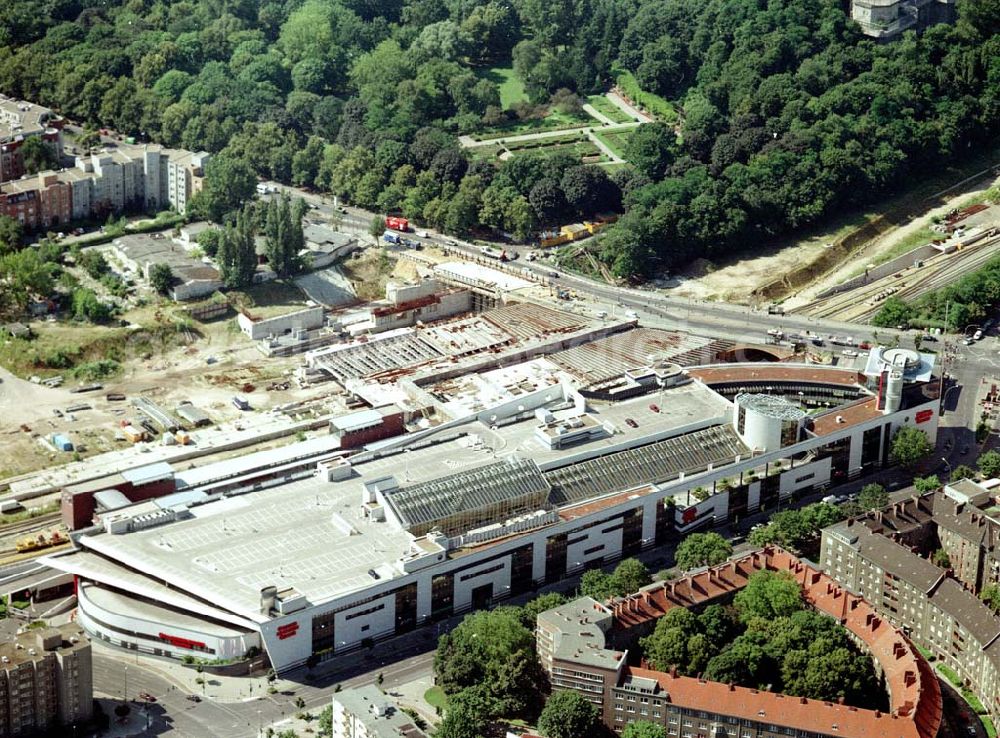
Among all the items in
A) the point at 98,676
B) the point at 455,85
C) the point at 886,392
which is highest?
the point at 455,85

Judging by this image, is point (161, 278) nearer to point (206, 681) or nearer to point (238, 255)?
point (238, 255)

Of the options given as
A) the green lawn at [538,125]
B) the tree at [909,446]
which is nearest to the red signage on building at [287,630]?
the tree at [909,446]

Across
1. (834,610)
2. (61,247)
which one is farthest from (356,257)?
(834,610)

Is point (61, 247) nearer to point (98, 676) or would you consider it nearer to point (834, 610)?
point (98, 676)

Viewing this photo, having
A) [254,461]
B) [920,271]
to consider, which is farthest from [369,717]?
[920,271]

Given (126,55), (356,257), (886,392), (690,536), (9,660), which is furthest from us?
(126,55)
